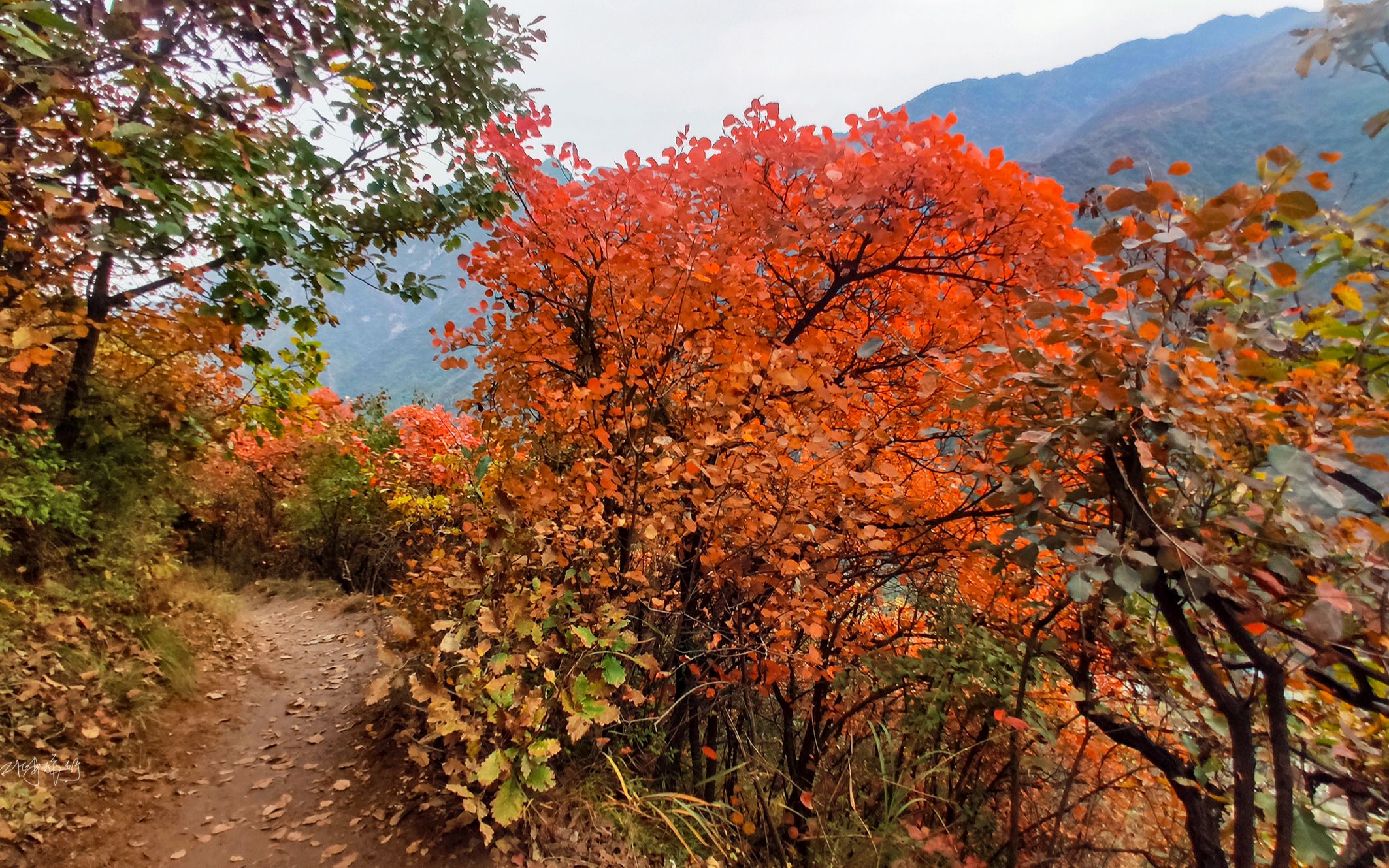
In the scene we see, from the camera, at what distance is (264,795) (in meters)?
4.00

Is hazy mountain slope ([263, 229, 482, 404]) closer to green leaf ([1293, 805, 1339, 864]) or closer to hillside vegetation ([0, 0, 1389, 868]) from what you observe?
hillside vegetation ([0, 0, 1389, 868])

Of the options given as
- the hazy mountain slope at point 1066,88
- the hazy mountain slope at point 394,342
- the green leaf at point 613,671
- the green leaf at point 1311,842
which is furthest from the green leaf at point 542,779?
the hazy mountain slope at point 1066,88

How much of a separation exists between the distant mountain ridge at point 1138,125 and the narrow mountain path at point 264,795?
2.67m

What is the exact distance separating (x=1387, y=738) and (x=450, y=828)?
12.2 feet

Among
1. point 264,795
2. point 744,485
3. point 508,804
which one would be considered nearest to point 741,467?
point 744,485

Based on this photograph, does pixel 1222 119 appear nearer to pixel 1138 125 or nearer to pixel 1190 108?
pixel 1190 108

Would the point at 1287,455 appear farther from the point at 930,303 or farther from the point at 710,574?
the point at 710,574

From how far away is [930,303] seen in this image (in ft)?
9.96

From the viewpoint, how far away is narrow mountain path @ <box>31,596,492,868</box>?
3131 millimetres

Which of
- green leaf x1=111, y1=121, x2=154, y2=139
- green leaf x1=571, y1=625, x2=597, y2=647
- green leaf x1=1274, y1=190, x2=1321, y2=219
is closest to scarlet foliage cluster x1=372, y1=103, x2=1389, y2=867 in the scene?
green leaf x1=1274, y1=190, x2=1321, y2=219

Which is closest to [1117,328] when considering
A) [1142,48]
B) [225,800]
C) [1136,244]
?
[1136,244]

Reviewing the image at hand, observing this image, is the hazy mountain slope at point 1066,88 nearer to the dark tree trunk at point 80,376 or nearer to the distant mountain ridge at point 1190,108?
the distant mountain ridge at point 1190,108

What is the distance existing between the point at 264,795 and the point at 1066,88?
5640 inches

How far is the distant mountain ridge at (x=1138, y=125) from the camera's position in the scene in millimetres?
5144
